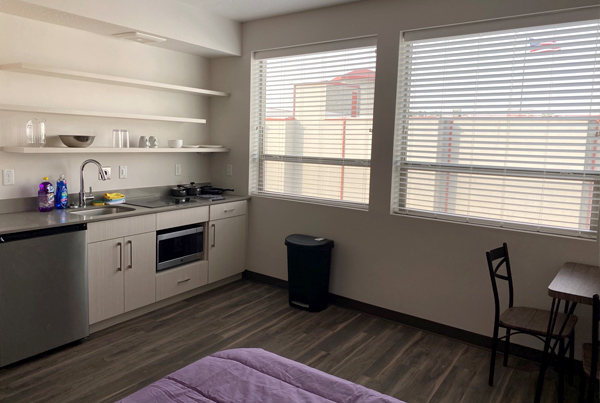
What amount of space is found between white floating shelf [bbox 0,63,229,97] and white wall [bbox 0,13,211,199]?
102 millimetres

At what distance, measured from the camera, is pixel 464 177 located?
11.3 feet

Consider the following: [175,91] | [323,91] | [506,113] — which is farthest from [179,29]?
[506,113]

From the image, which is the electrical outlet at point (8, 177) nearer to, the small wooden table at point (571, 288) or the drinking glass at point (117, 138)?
the drinking glass at point (117, 138)

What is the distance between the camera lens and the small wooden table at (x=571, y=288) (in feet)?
7.45

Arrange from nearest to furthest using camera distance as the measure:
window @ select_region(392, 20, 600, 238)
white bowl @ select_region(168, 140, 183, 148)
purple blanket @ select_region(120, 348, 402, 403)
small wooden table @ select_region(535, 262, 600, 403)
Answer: purple blanket @ select_region(120, 348, 402, 403), small wooden table @ select_region(535, 262, 600, 403), window @ select_region(392, 20, 600, 238), white bowl @ select_region(168, 140, 183, 148)

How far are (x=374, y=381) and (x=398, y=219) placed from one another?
4.48 feet

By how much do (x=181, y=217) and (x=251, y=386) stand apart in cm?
257

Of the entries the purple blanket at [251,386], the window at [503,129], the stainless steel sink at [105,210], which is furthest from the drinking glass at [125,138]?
the purple blanket at [251,386]

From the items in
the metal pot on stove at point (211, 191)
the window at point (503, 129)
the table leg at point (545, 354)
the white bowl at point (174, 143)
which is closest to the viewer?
the table leg at point (545, 354)

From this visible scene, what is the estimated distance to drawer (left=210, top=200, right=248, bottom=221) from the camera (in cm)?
433

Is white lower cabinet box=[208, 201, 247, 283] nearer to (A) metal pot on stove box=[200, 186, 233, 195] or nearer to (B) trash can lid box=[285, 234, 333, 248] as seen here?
(A) metal pot on stove box=[200, 186, 233, 195]

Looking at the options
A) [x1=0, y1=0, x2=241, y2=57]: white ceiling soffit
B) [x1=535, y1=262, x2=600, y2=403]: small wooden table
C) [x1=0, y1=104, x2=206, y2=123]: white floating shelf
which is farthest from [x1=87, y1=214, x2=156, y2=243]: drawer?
[x1=535, y1=262, x2=600, y2=403]: small wooden table

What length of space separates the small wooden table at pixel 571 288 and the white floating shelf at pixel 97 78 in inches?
135

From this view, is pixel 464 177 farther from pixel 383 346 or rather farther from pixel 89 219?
pixel 89 219
